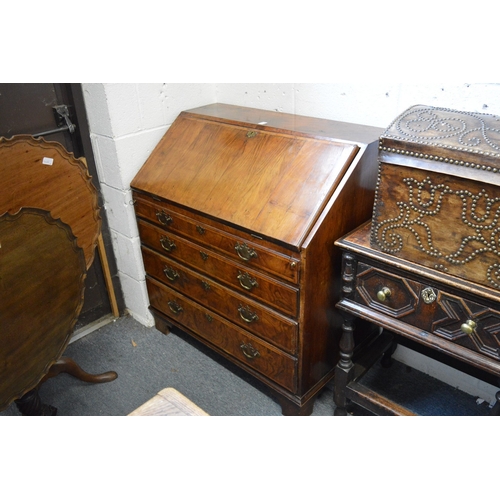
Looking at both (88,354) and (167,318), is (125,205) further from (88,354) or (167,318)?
(88,354)

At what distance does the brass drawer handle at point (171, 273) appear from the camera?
2.50 m

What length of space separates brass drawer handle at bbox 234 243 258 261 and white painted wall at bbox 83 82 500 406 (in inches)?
33.3

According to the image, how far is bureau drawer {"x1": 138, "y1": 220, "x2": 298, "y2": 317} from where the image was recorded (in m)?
1.95

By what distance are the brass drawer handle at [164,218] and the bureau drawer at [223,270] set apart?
63 mm

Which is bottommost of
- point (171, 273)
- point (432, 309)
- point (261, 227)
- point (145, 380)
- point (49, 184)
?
point (145, 380)

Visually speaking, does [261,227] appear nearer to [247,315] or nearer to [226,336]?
[247,315]

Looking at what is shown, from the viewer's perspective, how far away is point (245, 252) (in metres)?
1.99

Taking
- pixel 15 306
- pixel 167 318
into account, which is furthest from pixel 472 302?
pixel 167 318

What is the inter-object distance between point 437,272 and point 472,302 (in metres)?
0.14

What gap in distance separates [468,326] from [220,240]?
1.05 m

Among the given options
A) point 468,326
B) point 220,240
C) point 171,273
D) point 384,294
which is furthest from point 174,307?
point 468,326

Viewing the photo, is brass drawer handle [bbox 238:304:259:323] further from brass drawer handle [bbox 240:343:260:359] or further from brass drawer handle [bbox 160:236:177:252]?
brass drawer handle [bbox 160:236:177:252]

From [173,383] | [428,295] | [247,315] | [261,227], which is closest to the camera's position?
[428,295]

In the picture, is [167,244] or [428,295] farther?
[167,244]
